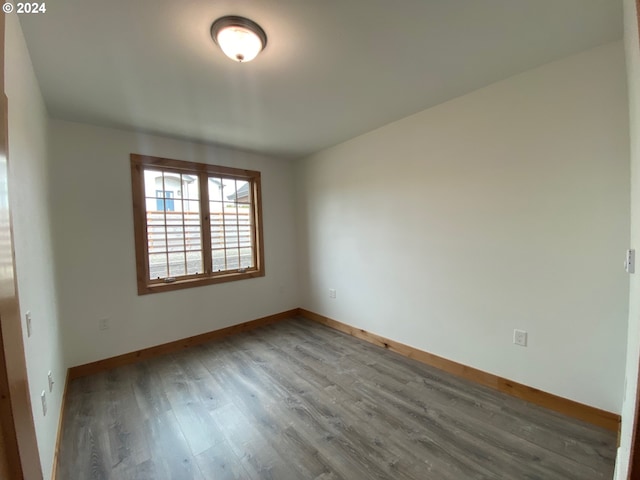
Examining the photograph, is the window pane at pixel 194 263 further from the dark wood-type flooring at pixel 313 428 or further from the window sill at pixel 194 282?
the dark wood-type flooring at pixel 313 428

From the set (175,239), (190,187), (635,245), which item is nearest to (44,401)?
(175,239)

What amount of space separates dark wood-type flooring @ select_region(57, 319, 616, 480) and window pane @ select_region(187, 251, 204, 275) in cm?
110

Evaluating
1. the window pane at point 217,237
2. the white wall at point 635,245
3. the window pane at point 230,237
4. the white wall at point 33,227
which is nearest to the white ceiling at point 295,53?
Result: the white wall at point 33,227

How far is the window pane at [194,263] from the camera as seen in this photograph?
335cm

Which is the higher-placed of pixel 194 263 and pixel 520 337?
pixel 194 263

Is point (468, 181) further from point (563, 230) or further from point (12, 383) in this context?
point (12, 383)

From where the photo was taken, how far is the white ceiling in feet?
4.53

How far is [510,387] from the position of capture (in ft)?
6.98

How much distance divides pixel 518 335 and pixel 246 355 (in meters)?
2.56

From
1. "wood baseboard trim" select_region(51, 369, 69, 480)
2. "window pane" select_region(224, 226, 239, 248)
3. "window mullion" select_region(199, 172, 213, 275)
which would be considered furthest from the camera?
"window pane" select_region(224, 226, 239, 248)

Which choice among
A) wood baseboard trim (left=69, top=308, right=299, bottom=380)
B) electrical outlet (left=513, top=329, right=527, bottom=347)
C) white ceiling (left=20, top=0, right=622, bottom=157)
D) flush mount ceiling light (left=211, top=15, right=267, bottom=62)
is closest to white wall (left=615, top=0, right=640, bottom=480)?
white ceiling (left=20, top=0, right=622, bottom=157)

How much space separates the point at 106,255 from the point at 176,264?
0.68 metres

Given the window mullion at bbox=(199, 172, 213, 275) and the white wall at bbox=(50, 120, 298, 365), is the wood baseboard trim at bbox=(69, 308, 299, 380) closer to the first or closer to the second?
the white wall at bbox=(50, 120, 298, 365)

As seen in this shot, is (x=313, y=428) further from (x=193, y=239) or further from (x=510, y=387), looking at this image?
(x=193, y=239)
